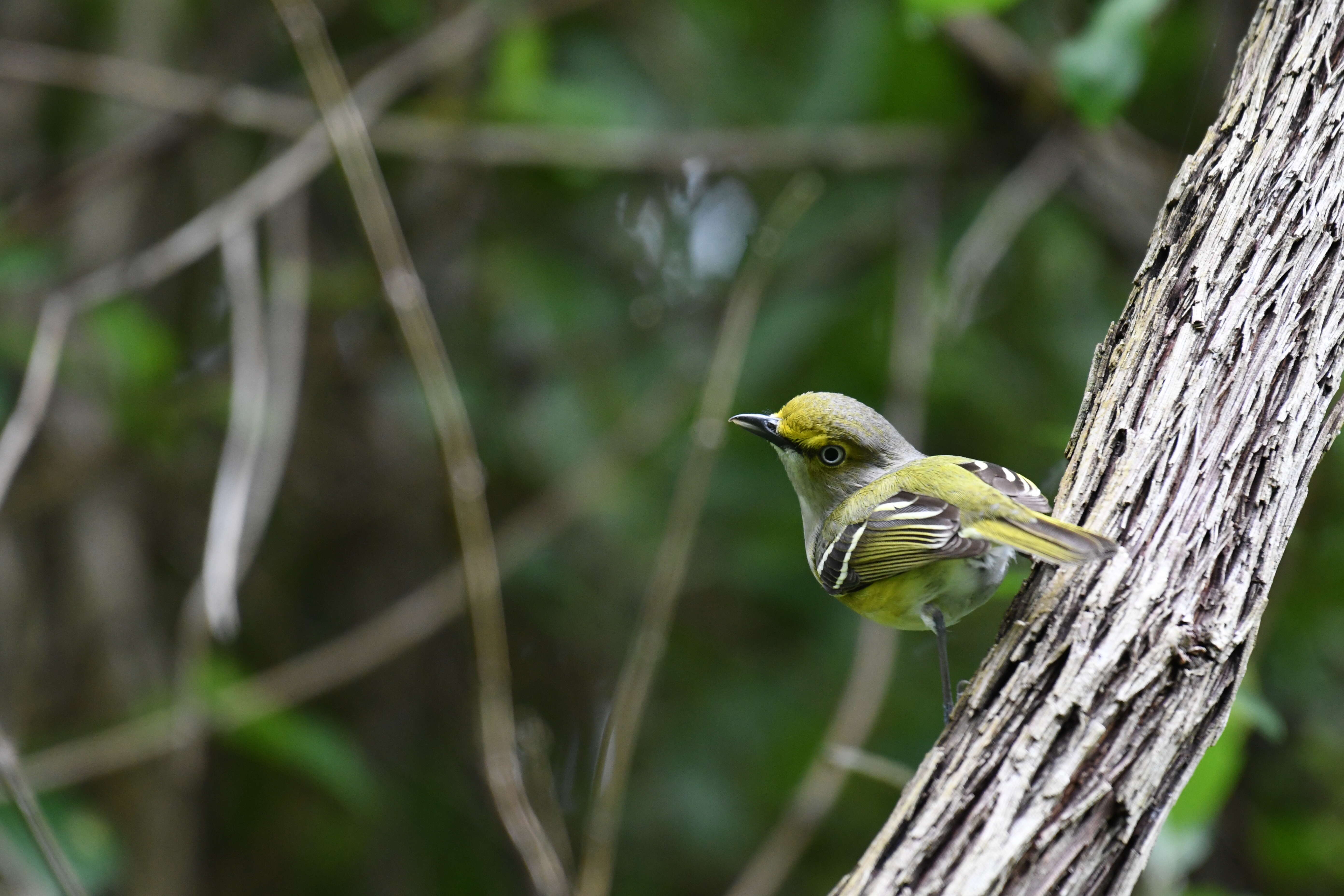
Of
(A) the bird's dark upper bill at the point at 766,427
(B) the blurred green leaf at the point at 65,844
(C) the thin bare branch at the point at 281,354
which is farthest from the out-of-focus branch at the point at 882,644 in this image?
(B) the blurred green leaf at the point at 65,844

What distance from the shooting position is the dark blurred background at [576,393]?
469 cm

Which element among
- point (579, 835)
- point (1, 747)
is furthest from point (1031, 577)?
point (579, 835)

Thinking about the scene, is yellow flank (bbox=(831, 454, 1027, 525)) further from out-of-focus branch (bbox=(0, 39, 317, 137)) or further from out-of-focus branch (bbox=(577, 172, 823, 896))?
out-of-focus branch (bbox=(0, 39, 317, 137))

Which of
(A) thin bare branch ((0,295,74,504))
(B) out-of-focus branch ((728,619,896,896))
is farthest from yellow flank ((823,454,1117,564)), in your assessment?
(A) thin bare branch ((0,295,74,504))

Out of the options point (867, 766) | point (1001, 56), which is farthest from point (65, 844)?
point (1001, 56)

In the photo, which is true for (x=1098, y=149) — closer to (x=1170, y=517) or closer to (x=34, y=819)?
(x=1170, y=517)

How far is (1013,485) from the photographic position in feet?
9.02

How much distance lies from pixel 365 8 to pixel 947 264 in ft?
10.0

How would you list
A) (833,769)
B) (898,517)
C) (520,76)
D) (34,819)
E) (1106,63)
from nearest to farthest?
(34,819) → (898,517) → (1106,63) → (833,769) → (520,76)

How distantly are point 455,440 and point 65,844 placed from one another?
1.83 m

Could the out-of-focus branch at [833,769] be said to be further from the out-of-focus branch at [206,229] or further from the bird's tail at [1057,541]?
the out-of-focus branch at [206,229]

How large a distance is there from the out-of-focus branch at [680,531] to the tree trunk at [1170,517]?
1239 mm

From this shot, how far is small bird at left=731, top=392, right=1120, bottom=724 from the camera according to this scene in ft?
8.59

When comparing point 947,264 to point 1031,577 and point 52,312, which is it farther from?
→ point 52,312
